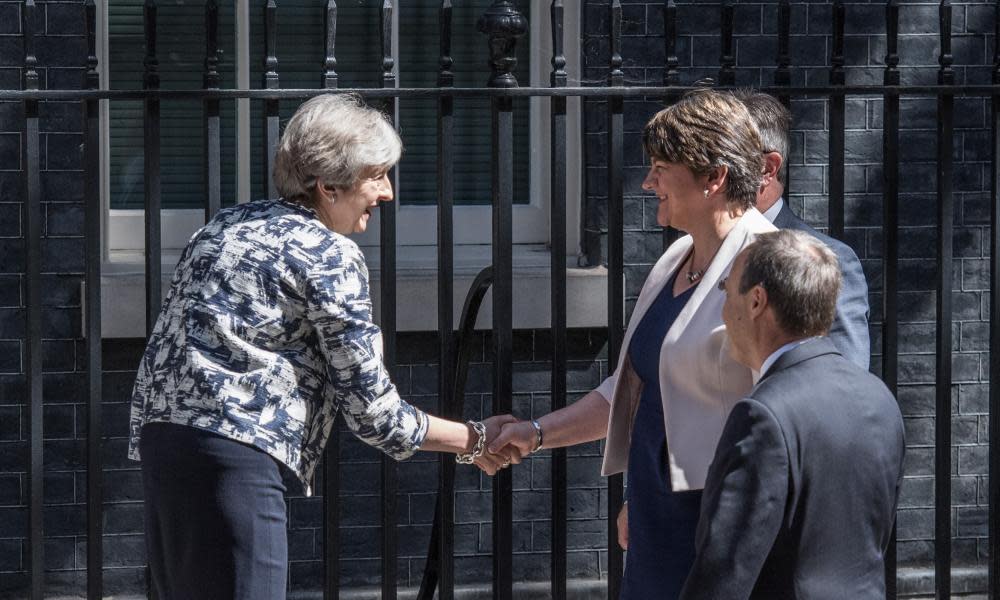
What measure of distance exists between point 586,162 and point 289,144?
2605 millimetres

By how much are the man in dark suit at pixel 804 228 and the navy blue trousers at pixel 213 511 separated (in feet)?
4.00

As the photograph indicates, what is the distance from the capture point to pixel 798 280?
237 cm

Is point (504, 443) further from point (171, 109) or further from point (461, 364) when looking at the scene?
point (171, 109)

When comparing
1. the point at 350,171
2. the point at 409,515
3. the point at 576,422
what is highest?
the point at 350,171

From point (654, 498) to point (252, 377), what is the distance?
0.90 meters

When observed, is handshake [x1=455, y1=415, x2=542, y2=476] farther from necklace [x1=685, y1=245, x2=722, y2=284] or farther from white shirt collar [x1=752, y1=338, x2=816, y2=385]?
white shirt collar [x1=752, y1=338, x2=816, y2=385]

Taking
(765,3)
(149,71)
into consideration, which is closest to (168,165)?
(149,71)

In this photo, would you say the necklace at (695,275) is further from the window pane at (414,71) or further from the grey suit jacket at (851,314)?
the window pane at (414,71)

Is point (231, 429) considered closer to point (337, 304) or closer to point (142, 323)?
point (337, 304)

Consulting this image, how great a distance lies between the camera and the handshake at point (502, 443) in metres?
3.51

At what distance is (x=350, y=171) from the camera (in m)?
3.00

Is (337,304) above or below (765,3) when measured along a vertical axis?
below

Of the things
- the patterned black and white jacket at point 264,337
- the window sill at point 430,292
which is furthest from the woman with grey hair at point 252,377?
the window sill at point 430,292

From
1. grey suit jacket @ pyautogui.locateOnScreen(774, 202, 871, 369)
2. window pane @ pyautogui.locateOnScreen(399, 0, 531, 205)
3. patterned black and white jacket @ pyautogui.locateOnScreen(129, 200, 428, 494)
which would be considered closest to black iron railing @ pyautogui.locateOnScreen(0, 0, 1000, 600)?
patterned black and white jacket @ pyautogui.locateOnScreen(129, 200, 428, 494)
